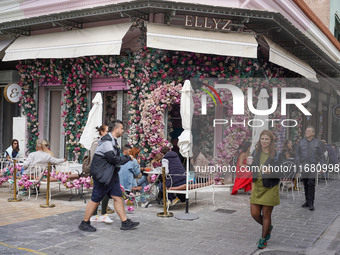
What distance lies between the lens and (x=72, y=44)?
10.9 metres

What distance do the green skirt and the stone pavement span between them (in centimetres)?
64

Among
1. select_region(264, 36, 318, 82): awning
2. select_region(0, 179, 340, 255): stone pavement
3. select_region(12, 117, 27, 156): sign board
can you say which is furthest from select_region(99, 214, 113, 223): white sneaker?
select_region(12, 117, 27, 156): sign board

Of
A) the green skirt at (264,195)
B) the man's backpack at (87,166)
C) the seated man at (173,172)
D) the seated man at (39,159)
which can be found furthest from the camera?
the seated man at (39,159)

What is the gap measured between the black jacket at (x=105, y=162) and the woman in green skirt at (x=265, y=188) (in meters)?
2.06

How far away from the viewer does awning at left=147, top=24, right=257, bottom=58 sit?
9609mm

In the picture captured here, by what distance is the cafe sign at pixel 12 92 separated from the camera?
43.5ft

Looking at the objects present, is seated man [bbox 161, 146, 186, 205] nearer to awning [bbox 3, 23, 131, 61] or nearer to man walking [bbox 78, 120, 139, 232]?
man walking [bbox 78, 120, 139, 232]

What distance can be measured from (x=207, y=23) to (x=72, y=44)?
3.86 m

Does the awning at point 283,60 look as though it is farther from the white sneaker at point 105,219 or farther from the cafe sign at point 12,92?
the cafe sign at point 12,92

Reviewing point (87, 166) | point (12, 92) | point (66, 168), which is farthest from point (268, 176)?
point (12, 92)

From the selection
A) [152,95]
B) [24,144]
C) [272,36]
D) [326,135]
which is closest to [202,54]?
[152,95]

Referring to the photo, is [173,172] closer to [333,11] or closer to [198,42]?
[198,42]

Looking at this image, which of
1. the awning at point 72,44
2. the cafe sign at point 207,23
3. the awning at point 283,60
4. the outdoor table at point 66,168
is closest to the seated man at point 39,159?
the outdoor table at point 66,168

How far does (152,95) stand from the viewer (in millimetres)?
10570
